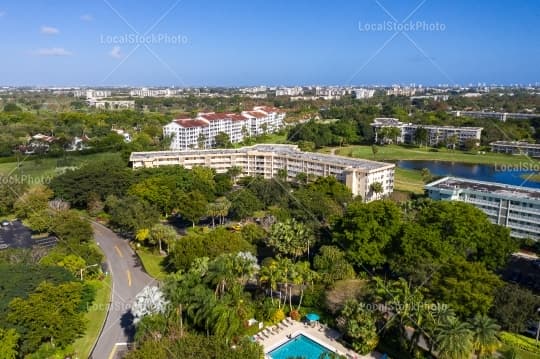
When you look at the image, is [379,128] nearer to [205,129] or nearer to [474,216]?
[205,129]

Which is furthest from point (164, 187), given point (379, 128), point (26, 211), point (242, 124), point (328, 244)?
point (379, 128)

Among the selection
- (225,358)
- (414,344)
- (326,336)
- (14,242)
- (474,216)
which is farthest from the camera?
(14,242)

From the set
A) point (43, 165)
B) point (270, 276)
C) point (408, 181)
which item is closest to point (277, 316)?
point (270, 276)

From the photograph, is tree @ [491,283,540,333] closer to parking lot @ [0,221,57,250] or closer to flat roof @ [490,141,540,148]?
parking lot @ [0,221,57,250]

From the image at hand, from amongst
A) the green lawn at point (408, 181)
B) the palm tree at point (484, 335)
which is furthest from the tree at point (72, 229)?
the green lawn at point (408, 181)

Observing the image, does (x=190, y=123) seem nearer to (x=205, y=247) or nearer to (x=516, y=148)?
(x=205, y=247)
